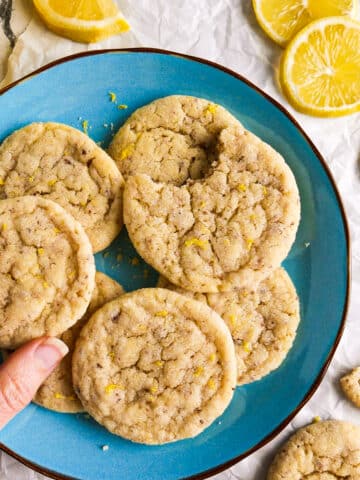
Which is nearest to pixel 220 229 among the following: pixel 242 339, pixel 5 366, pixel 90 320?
pixel 242 339

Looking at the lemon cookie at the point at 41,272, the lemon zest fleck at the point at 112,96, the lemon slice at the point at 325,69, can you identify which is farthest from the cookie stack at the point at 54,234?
the lemon slice at the point at 325,69

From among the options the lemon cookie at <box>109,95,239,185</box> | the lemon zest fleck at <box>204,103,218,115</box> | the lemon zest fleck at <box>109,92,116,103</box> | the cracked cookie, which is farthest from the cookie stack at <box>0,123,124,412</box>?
the lemon zest fleck at <box>204,103,218,115</box>

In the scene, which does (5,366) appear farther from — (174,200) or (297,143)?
(297,143)

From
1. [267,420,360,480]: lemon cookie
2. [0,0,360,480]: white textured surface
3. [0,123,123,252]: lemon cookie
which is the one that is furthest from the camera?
[0,0,360,480]: white textured surface

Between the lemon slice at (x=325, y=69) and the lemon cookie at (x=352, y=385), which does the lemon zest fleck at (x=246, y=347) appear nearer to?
the lemon cookie at (x=352, y=385)

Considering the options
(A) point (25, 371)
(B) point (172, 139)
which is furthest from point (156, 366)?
(B) point (172, 139)

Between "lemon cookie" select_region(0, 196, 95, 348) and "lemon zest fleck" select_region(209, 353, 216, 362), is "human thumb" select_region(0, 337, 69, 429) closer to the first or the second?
"lemon cookie" select_region(0, 196, 95, 348)
